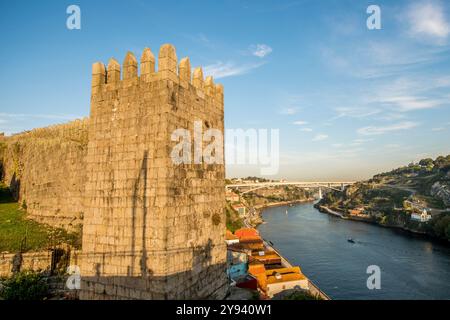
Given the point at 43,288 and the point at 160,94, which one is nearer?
the point at 160,94

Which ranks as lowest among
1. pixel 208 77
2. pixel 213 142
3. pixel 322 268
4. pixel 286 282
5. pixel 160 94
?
pixel 322 268

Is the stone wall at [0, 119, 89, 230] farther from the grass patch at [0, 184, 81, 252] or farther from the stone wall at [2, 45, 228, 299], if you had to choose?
the stone wall at [2, 45, 228, 299]

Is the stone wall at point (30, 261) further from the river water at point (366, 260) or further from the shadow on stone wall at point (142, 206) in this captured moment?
the river water at point (366, 260)

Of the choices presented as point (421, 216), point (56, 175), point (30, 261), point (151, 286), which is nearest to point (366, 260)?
point (421, 216)

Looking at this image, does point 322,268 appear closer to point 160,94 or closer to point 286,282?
point 286,282

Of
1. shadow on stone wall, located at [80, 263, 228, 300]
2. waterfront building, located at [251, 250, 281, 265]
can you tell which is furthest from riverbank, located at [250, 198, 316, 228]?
shadow on stone wall, located at [80, 263, 228, 300]

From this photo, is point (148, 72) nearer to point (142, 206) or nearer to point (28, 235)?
point (142, 206)
